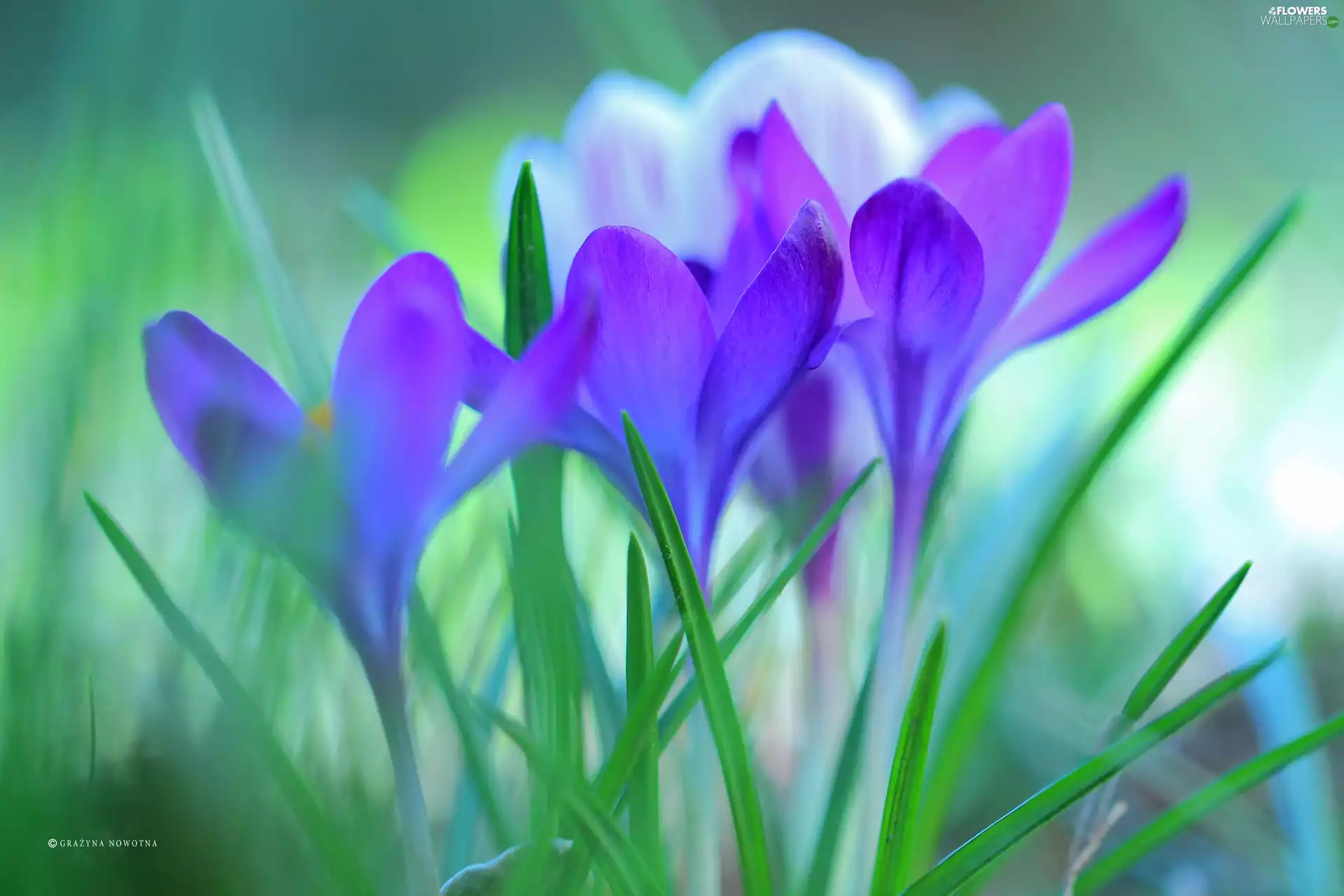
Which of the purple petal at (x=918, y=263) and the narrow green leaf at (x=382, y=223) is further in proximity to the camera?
the narrow green leaf at (x=382, y=223)

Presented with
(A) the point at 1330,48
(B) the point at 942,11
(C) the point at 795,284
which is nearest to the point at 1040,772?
(C) the point at 795,284

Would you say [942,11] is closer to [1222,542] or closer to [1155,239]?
[1222,542]

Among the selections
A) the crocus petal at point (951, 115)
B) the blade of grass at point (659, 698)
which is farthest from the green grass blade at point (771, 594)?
the crocus petal at point (951, 115)

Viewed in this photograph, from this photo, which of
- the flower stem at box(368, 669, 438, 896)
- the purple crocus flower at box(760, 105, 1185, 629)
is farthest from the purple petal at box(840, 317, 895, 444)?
the flower stem at box(368, 669, 438, 896)

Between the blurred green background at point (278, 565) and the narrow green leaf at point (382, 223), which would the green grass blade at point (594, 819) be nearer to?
the blurred green background at point (278, 565)

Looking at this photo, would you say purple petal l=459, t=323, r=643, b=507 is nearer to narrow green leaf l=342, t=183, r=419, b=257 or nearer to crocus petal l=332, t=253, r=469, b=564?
crocus petal l=332, t=253, r=469, b=564

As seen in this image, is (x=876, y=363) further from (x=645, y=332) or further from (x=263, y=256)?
(x=263, y=256)
